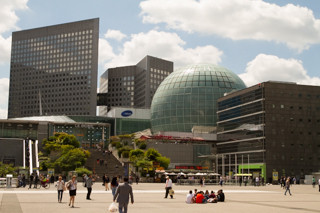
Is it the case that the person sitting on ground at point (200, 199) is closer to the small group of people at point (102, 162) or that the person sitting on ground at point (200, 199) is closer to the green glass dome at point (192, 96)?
the small group of people at point (102, 162)

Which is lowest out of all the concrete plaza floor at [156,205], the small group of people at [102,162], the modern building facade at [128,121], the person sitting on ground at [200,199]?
the concrete plaza floor at [156,205]

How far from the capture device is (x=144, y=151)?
9100 cm

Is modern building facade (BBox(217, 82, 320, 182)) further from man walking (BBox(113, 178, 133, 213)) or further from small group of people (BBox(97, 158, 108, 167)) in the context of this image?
man walking (BBox(113, 178, 133, 213))

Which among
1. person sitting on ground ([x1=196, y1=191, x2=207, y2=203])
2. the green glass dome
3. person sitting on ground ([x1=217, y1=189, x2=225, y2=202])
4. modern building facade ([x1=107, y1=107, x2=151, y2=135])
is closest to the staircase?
the green glass dome

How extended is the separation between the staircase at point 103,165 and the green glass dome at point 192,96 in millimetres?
24513

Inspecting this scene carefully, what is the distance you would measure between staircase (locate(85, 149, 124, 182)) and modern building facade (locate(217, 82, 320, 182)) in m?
26.5

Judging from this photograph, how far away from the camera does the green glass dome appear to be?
364 feet

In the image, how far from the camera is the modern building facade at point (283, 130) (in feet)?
285

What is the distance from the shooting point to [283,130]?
87.7 metres

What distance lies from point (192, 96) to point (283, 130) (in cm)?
2987

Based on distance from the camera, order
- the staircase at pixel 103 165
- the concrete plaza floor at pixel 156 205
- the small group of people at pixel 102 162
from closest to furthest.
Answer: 1. the concrete plaza floor at pixel 156 205
2. the staircase at pixel 103 165
3. the small group of people at pixel 102 162

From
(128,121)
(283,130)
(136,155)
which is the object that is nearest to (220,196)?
(136,155)

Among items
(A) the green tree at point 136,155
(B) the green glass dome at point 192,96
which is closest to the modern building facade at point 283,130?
(B) the green glass dome at point 192,96

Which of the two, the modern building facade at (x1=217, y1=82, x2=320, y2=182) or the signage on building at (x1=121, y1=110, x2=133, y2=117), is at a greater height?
the signage on building at (x1=121, y1=110, x2=133, y2=117)
